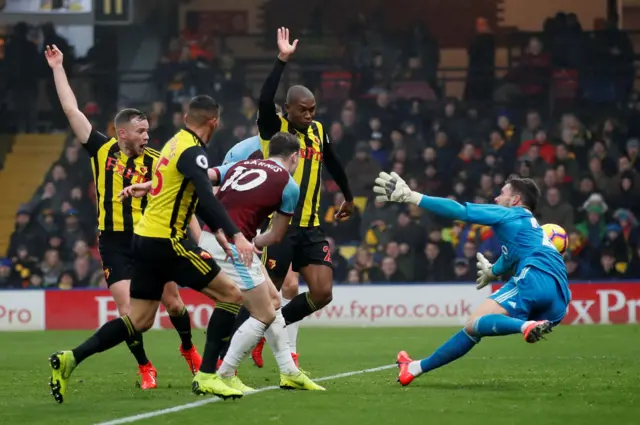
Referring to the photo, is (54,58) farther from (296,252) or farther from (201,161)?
(296,252)

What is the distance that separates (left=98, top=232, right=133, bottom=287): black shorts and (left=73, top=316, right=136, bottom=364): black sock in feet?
5.68

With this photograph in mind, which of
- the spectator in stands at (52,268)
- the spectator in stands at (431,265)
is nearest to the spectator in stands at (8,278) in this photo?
the spectator in stands at (52,268)

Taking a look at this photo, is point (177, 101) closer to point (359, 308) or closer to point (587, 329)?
point (359, 308)

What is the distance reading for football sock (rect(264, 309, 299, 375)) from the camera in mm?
8555

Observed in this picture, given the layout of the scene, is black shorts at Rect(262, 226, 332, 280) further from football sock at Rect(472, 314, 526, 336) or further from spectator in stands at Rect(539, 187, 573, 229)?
spectator in stands at Rect(539, 187, 573, 229)

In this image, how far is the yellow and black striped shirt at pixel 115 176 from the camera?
995 cm

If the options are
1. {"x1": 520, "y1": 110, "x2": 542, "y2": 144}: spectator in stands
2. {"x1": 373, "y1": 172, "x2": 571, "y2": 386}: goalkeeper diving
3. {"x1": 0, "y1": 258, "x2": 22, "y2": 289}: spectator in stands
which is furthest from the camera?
{"x1": 520, "y1": 110, "x2": 542, "y2": 144}: spectator in stands

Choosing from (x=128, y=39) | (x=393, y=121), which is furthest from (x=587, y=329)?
(x=128, y=39)

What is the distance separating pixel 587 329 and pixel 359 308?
4.02 m

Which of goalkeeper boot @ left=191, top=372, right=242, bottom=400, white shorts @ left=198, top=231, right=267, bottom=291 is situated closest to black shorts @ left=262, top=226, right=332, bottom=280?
white shorts @ left=198, top=231, right=267, bottom=291

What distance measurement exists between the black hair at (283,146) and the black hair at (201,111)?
52 cm

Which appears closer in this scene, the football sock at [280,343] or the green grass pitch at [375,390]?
the green grass pitch at [375,390]

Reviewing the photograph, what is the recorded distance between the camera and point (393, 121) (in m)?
23.1

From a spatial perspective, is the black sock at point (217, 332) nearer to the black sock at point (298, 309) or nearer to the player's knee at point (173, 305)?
the player's knee at point (173, 305)
